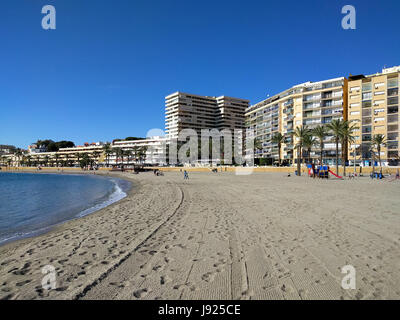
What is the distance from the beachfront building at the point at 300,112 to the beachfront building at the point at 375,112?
163 inches

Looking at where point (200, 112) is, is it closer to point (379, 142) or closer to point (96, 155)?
point (96, 155)

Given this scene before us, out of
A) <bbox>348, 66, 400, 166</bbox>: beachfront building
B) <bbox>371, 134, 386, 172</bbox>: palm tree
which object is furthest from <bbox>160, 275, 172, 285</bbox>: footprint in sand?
<bbox>348, 66, 400, 166</bbox>: beachfront building

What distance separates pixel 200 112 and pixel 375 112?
3773 inches

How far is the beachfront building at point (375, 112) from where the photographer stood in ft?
208

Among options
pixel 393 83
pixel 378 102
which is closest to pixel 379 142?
pixel 378 102

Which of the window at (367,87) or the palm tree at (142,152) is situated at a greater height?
the window at (367,87)

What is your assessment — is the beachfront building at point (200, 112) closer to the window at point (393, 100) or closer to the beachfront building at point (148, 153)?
the beachfront building at point (148, 153)

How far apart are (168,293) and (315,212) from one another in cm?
850

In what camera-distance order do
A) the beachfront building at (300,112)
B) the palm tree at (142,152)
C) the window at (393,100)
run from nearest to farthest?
the window at (393,100), the beachfront building at (300,112), the palm tree at (142,152)

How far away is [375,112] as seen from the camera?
65.8 metres

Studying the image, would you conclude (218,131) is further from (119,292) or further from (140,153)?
(119,292)

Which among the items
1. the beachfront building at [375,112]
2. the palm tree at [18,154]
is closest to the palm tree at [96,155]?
the palm tree at [18,154]
